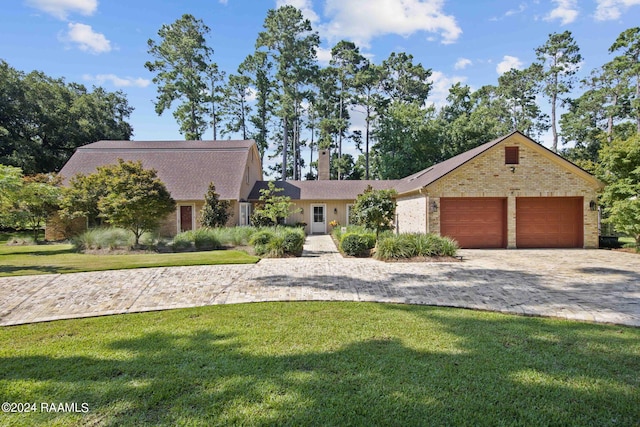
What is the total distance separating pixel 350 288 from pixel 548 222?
42.3ft

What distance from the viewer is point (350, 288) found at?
303 inches

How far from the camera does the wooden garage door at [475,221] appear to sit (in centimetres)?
1539

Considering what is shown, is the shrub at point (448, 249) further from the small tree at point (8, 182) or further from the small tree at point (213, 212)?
the small tree at point (8, 182)

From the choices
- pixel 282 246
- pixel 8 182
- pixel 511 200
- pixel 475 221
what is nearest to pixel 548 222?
pixel 511 200

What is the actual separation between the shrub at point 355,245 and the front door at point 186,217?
1190 cm

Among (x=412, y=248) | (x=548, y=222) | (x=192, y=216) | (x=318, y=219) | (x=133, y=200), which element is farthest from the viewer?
(x=318, y=219)

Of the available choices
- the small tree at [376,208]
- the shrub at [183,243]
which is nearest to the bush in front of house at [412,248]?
the small tree at [376,208]

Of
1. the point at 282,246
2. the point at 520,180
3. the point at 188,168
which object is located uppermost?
the point at 188,168

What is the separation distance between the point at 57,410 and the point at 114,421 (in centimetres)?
67

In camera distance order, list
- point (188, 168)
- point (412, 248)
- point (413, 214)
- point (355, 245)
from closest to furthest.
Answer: point (412, 248)
point (355, 245)
point (413, 214)
point (188, 168)

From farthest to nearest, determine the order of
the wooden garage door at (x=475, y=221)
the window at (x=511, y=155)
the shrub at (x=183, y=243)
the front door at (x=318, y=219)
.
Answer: the front door at (x=318, y=219)
the wooden garage door at (x=475, y=221)
the window at (x=511, y=155)
the shrub at (x=183, y=243)

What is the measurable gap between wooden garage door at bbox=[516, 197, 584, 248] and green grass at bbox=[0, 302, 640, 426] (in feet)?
38.1

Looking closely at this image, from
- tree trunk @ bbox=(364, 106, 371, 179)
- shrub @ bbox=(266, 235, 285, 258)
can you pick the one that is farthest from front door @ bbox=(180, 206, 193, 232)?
tree trunk @ bbox=(364, 106, 371, 179)

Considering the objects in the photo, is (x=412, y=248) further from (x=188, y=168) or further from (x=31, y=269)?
(x=188, y=168)
